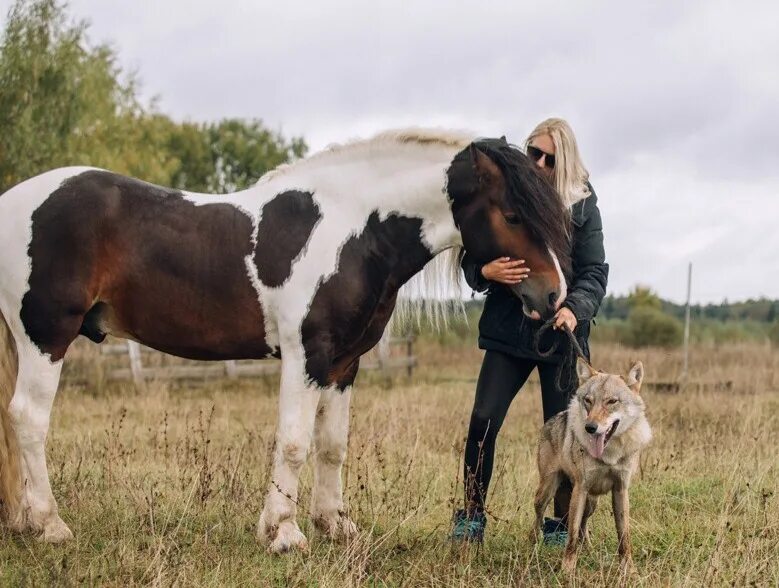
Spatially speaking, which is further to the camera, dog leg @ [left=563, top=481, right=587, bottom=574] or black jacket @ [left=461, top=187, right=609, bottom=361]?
black jacket @ [left=461, top=187, right=609, bottom=361]

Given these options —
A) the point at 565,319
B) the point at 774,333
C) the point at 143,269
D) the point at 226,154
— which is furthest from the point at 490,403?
the point at 226,154

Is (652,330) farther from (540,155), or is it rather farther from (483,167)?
(483,167)

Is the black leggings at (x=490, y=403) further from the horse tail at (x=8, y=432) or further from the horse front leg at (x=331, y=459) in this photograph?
the horse tail at (x=8, y=432)

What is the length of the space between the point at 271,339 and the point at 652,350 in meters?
20.2

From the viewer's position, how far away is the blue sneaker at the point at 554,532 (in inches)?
201

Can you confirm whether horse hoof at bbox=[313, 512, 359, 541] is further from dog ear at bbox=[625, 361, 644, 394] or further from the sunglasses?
the sunglasses

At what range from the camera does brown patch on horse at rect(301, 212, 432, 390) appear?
14.9 feet

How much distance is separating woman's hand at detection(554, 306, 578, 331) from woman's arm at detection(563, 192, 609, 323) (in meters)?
0.26

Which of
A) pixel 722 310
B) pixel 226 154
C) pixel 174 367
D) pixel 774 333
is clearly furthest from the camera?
pixel 226 154

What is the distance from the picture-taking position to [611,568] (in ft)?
14.1

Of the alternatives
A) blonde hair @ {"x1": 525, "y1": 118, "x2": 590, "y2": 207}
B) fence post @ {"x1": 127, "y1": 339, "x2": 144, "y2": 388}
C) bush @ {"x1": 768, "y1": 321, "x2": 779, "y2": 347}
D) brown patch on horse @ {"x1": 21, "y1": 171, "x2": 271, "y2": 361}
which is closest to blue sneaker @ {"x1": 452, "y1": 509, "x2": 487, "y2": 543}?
brown patch on horse @ {"x1": 21, "y1": 171, "x2": 271, "y2": 361}

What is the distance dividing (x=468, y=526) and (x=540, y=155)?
84.1 inches

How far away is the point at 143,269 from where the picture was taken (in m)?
4.69

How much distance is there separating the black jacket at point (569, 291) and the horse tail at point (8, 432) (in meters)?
2.56
